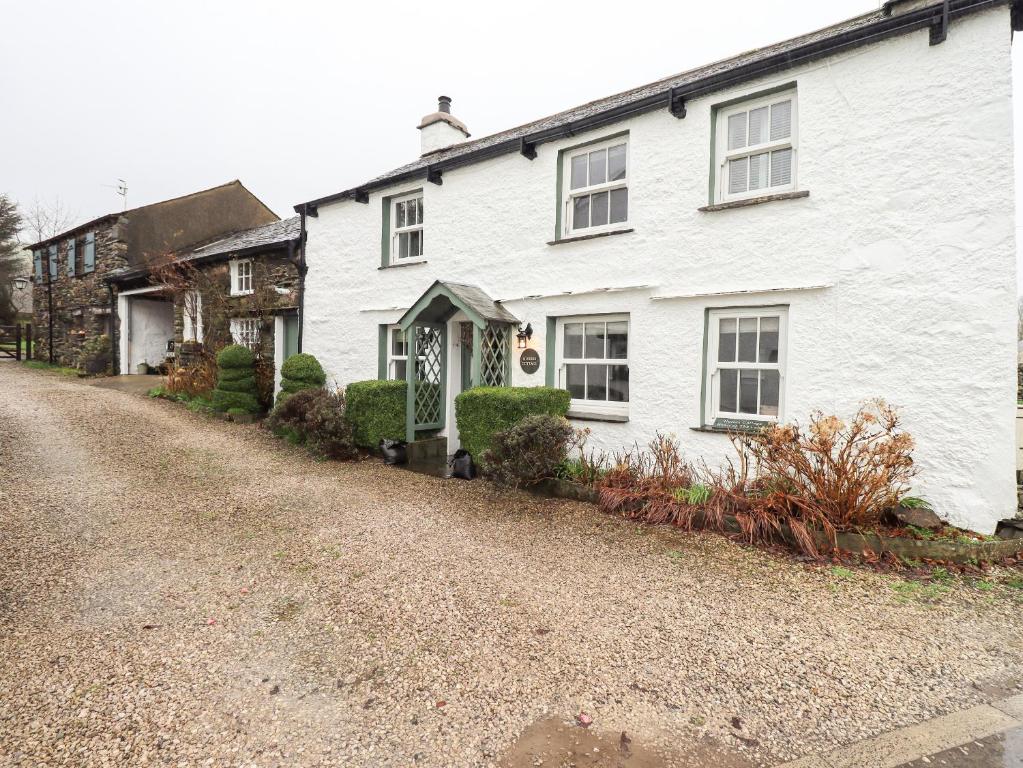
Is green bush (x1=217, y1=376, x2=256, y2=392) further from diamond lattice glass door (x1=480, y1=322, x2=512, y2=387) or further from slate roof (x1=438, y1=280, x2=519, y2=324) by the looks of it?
diamond lattice glass door (x1=480, y1=322, x2=512, y2=387)

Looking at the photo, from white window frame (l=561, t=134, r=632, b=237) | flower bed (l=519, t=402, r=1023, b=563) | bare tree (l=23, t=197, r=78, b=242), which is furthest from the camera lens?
bare tree (l=23, t=197, r=78, b=242)

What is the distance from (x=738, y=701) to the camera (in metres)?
2.93

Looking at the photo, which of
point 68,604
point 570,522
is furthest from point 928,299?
point 68,604

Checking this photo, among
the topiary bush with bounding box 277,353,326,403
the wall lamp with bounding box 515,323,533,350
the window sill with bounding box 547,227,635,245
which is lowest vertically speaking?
the topiary bush with bounding box 277,353,326,403

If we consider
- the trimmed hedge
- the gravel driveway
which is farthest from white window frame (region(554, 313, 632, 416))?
the gravel driveway

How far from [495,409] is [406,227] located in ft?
17.0

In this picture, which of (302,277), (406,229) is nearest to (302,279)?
(302,277)

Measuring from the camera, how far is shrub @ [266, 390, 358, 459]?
9047mm

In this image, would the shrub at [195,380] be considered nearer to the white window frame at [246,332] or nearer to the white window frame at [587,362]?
the white window frame at [246,332]

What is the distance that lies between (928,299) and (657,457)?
11.2 feet

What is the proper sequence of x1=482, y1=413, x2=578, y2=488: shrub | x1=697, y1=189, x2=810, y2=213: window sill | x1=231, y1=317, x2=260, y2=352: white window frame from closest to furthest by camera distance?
1. x1=697, y1=189, x2=810, y2=213: window sill
2. x1=482, y1=413, x2=578, y2=488: shrub
3. x1=231, y1=317, x2=260, y2=352: white window frame

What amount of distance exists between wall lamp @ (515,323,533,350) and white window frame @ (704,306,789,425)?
111 inches

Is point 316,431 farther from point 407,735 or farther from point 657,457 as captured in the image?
point 407,735

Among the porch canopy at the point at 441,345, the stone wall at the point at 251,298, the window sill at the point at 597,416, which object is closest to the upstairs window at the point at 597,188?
the porch canopy at the point at 441,345
